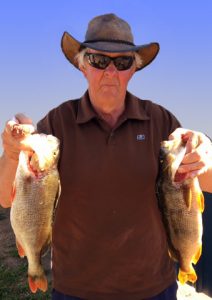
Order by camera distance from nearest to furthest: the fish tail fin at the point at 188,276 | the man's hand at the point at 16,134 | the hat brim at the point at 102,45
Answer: the man's hand at the point at 16,134 → the fish tail fin at the point at 188,276 → the hat brim at the point at 102,45

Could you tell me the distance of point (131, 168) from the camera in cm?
411

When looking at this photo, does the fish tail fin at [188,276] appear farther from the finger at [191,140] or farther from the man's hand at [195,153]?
the finger at [191,140]

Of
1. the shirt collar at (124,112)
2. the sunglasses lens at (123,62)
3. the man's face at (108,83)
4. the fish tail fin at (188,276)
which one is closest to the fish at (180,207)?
the fish tail fin at (188,276)

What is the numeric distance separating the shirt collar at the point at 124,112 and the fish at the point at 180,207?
55cm

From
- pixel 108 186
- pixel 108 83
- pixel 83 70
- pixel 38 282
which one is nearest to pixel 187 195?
pixel 108 186

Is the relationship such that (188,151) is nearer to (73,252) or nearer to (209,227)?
(73,252)

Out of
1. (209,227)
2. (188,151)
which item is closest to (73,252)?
(188,151)

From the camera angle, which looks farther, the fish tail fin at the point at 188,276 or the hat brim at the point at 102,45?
the hat brim at the point at 102,45

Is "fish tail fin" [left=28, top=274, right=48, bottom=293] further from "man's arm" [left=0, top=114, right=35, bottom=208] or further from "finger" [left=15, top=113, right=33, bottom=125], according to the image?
"finger" [left=15, top=113, right=33, bottom=125]

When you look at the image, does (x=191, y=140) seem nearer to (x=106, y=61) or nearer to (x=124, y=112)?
(x=124, y=112)

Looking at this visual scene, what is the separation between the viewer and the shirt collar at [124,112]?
4.27 meters

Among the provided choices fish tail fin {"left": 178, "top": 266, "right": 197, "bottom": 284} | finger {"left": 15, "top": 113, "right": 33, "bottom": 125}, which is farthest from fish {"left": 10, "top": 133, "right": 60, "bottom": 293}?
fish tail fin {"left": 178, "top": 266, "right": 197, "bottom": 284}

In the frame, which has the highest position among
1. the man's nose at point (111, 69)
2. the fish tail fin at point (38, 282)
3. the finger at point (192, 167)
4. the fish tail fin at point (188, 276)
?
the man's nose at point (111, 69)

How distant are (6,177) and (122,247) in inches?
45.0
